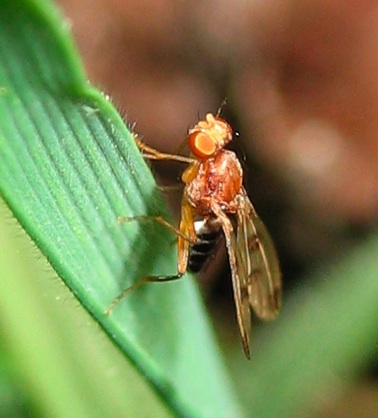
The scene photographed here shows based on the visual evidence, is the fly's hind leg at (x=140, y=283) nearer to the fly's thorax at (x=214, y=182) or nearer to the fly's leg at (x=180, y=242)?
the fly's leg at (x=180, y=242)

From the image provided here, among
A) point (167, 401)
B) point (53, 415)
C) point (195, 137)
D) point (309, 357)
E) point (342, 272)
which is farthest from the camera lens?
point (342, 272)

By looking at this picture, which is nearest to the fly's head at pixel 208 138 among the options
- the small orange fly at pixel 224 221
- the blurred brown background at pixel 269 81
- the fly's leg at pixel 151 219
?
the small orange fly at pixel 224 221

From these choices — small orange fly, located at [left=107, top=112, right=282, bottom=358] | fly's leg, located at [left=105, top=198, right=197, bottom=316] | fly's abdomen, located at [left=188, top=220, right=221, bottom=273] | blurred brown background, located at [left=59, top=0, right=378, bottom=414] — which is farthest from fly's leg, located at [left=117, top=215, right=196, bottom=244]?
blurred brown background, located at [left=59, top=0, right=378, bottom=414]

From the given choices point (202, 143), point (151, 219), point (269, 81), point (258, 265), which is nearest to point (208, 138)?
point (202, 143)

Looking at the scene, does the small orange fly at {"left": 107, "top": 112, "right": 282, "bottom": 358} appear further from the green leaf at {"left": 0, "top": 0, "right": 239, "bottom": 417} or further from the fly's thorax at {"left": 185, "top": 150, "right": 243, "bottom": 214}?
the green leaf at {"left": 0, "top": 0, "right": 239, "bottom": 417}

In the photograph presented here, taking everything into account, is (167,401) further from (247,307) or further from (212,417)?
(247,307)

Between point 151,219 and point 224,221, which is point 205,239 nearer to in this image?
point 224,221

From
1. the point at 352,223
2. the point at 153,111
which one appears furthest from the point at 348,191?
the point at 153,111
